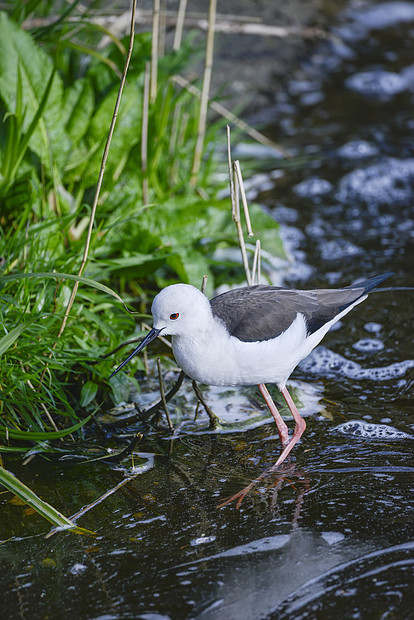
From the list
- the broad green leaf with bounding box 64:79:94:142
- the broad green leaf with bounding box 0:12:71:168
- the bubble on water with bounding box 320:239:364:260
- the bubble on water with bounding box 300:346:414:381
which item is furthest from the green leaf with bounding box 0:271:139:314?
the bubble on water with bounding box 320:239:364:260

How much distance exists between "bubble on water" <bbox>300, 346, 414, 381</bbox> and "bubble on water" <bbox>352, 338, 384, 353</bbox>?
168 millimetres

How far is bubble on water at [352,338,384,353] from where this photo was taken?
15.5ft

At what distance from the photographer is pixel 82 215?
14.4ft

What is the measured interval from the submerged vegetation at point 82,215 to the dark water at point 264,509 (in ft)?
1.41

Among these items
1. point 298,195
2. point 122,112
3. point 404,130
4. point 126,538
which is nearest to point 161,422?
point 126,538

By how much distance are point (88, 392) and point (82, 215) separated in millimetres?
1144

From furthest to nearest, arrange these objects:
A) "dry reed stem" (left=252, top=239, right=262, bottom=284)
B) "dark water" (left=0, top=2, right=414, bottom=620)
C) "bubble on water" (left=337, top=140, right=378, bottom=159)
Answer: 1. "bubble on water" (left=337, top=140, right=378, bottom=159)
2. "dry reed stem" (left=252, top=239, right=262, bottom=284)
3. "dark water" (left=0, top=2, right=414, bottom=620)

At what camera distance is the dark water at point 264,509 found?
9.04 feet

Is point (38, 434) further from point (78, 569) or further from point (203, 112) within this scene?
point (203, 112)

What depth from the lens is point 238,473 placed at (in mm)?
3627

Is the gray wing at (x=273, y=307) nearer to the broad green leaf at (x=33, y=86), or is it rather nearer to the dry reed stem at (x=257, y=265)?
the dry reed stem at (x=257, y=265)

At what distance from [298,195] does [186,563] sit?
453cm

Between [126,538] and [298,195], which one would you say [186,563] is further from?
[298,195]

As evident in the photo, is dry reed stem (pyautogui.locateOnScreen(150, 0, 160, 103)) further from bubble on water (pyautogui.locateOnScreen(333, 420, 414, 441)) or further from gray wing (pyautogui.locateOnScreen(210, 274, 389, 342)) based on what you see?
bubble on water (pyautogui.locateOnScreen(333, 420, 414, 441))
